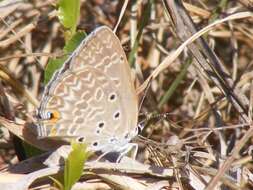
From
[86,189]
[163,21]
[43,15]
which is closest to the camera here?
[86,189]

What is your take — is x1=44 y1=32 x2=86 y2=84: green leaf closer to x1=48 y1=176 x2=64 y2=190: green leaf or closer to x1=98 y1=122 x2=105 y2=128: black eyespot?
x1=98 y1=122 x2=105 y2=128: black eyespot

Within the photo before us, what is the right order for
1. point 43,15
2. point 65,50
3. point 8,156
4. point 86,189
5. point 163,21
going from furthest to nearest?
point 163,21 → point 43,15 → point 8,156 → point 65,50 → point 86,189

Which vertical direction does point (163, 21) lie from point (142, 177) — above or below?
above

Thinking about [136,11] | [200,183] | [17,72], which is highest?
[136,11]

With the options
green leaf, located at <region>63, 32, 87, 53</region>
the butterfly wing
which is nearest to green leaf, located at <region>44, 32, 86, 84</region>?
green leaf, located at <region>63, 32, 87, 53</region>

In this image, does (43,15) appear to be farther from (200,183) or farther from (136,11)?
(200,183)

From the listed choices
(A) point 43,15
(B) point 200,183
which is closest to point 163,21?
(A) point 43,15
